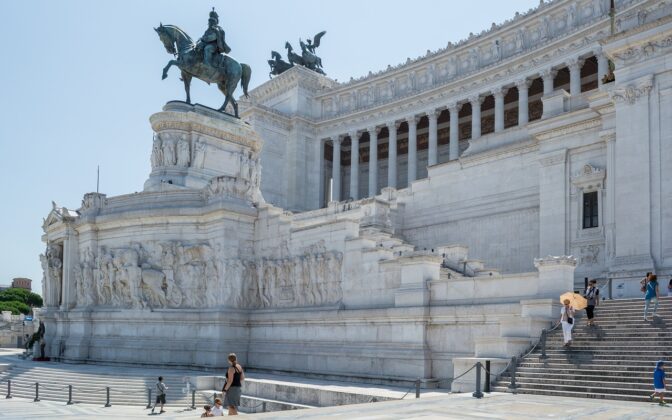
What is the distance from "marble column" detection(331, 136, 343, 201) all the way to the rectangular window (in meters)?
45.6

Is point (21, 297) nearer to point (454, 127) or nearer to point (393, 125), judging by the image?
point (393, 125)

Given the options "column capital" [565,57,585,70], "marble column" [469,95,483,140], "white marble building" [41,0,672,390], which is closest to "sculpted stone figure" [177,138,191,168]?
"white marble building" [41,0,672,390]

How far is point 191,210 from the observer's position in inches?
1410

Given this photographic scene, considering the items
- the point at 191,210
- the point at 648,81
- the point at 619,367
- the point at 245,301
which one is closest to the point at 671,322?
the point at 619,367

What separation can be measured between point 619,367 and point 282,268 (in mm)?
17519

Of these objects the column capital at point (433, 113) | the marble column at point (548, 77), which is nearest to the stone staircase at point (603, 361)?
the marble column at point (548, 77)

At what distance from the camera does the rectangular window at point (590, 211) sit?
114ft

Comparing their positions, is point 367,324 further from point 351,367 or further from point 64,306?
point 64,306

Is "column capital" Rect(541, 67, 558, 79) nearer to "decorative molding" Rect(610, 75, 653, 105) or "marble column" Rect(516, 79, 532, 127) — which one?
"marble column" Rect(516, 79, 532, 127)

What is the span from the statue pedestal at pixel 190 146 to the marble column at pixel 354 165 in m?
33.2

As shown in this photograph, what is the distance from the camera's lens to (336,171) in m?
80.2

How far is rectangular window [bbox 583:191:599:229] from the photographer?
114ft

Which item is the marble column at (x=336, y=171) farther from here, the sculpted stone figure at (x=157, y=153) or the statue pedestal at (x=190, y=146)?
the sculpted stone figure at (x=157, y=153)

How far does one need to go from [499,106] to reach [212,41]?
29.3 m
